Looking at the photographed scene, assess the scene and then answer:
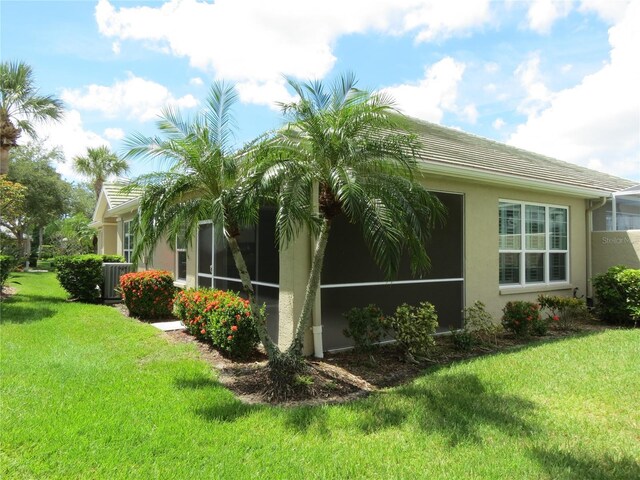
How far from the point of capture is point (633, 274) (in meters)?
9.63

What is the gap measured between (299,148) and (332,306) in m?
2.84

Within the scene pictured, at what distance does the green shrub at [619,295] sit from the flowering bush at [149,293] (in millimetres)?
10686

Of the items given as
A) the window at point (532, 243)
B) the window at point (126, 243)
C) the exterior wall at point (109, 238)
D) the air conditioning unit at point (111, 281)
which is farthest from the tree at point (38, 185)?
the window at point (532, 243)

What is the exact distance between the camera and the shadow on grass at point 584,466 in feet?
10.8

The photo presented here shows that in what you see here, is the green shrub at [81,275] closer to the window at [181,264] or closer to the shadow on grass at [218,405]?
the window at [181,264]

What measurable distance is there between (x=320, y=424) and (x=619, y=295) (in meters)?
8.99

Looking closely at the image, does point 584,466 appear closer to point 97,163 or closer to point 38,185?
point 97,163

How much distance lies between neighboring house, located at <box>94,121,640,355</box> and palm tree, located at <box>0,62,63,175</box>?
29.6ft

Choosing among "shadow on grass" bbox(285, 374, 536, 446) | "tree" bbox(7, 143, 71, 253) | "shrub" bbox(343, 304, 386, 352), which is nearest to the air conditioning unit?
"shrub" bbox(343, 304, 386, 352)

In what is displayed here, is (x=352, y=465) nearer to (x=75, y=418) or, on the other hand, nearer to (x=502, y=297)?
(x=75, y=418)

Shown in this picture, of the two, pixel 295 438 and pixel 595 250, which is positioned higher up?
pixel 595 250

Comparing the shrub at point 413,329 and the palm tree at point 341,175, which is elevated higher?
the palm tree at point 341,175

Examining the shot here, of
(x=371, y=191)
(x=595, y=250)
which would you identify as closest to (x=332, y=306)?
(x=371, y=191)

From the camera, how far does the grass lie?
133 inches
